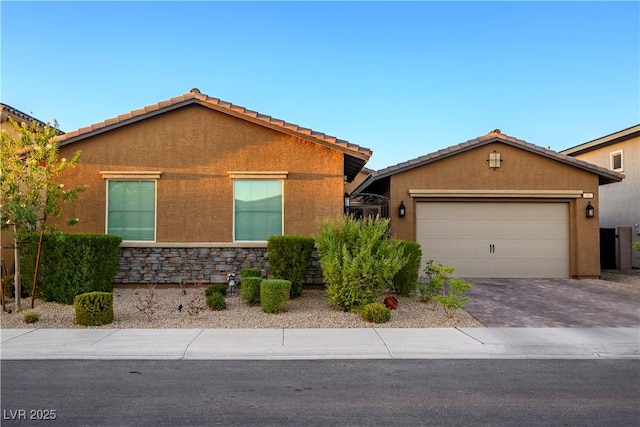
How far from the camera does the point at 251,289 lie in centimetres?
1013

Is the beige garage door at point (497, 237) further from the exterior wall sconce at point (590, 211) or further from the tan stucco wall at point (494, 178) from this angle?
the exterior wall sconce at point (590, 211)

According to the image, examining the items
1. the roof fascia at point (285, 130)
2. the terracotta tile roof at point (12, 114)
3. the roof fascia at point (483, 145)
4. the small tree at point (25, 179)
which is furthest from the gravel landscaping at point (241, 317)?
the terracotta tile roof at point (12, 114)

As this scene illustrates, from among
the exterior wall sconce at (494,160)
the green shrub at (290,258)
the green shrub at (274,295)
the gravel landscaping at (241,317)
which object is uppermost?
the exterior wall sconce at (494,160)

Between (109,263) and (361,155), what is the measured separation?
22.3ft

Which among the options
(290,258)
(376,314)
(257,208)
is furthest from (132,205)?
(376,314)

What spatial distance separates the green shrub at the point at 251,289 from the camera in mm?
10133

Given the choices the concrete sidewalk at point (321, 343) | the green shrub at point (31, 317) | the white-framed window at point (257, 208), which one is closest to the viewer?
the concrete sidewalk at point (321, 343)

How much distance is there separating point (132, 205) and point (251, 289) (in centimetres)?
463

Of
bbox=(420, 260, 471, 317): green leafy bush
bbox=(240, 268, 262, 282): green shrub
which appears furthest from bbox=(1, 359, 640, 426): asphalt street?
bbox=(240, 268, 262, 282): green shrub

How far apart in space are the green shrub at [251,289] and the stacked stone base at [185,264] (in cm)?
189

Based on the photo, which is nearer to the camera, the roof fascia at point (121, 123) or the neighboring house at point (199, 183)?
the roof fascia at point (121, 123)

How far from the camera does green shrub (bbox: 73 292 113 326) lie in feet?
28.0

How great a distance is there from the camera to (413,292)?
468 inches

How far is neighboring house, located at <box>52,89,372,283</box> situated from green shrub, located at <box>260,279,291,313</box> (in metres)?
2.66
